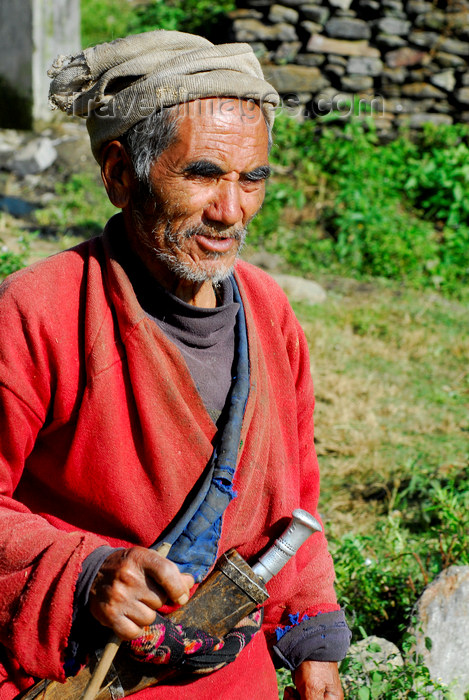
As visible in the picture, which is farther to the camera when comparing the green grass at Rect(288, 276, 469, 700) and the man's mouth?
the green grass at Rect(288, 276, 469, 700)

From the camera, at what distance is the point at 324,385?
189 inches

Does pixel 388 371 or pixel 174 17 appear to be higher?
pixel 174 17

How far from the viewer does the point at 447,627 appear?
8.63 feet

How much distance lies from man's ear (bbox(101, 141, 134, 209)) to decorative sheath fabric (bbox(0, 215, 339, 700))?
8cm

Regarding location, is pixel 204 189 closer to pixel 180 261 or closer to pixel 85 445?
pixel 180 261

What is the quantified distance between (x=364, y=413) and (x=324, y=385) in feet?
1.20

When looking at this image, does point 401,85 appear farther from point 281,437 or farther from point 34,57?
point 281,437

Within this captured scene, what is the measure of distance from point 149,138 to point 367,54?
6767 mm

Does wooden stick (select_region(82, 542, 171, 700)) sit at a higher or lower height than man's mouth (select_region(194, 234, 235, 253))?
lower

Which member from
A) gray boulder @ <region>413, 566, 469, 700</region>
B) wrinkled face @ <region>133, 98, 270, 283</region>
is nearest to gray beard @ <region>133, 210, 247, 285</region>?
wrinkled face @ <region>133, 98, 270, 283</region>

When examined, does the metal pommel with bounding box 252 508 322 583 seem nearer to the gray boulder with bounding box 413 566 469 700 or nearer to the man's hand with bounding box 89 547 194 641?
the man's hand with bounding box 89 547 194 641

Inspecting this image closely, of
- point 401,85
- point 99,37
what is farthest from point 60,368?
→ point 99,37

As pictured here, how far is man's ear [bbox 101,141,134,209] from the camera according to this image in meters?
1.87

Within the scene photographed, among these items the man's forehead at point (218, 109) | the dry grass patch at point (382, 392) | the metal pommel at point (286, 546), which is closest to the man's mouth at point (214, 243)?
the man's forehead at point (218, 109)
